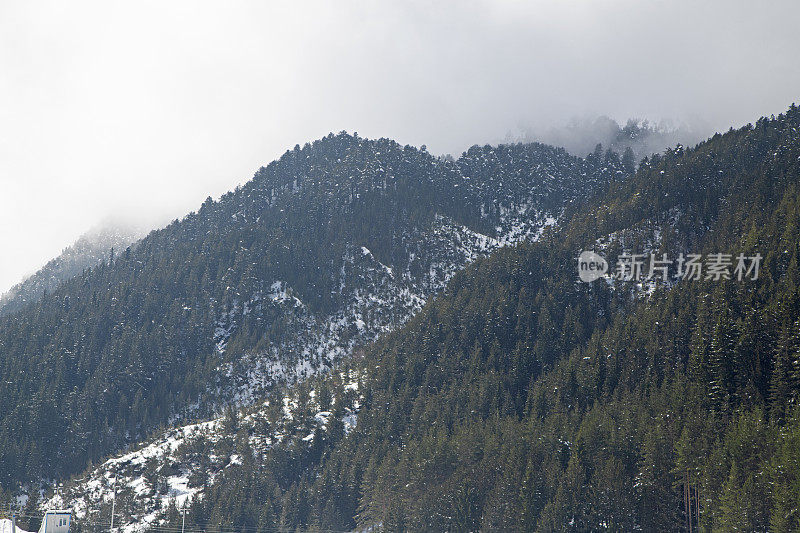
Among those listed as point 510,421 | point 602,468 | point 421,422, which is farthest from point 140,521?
point 602,468

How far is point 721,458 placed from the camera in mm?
84812

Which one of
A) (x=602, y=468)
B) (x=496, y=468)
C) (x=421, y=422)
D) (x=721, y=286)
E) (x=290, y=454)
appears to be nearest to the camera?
(x=602, y=468)

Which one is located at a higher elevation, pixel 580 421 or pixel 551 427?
pixel 551 427

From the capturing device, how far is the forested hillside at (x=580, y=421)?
9056 cm

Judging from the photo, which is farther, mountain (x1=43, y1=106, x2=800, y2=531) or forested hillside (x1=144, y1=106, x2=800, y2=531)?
mountain (x1=43, y1=106, x2=800, y2=531)

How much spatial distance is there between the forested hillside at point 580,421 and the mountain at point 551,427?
0.34 metres

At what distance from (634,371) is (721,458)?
2223 inches

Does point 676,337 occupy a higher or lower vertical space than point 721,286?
lower

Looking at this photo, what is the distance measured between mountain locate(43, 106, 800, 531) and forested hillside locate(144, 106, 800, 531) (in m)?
0.34

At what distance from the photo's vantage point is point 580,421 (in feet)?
420

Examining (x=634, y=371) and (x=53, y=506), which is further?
(x=53, y=506)

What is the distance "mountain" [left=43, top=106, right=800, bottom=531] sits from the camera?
91875 mm

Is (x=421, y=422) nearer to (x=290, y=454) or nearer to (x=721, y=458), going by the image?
(x=290, y=454)

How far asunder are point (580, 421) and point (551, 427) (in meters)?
10.6
